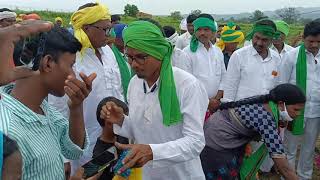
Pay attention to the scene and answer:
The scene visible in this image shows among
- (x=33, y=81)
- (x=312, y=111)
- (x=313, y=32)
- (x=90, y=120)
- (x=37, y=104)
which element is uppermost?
(x=33, y=81)

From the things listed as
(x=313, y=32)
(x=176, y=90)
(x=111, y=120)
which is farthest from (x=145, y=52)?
(x=313, y=32)

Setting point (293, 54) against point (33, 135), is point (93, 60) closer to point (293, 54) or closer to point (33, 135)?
point (33, 135)

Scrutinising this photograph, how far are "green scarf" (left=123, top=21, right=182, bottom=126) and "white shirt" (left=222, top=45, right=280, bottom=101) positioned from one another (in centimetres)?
242

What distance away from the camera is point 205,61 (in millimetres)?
5207

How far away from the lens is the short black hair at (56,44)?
5.53 ft

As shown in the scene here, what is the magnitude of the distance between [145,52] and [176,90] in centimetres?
27

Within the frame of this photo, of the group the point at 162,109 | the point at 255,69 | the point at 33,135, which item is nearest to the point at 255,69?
the point at 255,69

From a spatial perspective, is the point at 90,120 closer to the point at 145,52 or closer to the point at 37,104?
the point at 145,52

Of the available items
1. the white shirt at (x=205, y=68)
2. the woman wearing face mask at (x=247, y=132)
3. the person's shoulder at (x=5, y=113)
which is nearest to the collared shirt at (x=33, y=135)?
the person's shoulder at (x=5, y=113)

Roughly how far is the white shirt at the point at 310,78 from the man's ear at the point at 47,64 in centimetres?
352

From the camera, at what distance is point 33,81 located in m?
1.76

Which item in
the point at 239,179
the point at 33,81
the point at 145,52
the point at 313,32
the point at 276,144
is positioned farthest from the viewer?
the point at 313,32

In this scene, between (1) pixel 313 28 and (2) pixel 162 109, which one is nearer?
(2) pixel 162 109

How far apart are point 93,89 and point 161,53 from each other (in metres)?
1.09
